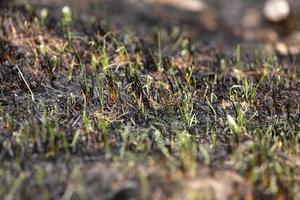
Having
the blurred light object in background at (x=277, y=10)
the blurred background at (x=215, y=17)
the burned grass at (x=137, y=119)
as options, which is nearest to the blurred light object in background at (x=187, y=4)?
the blurred background at (x=215, y=17)

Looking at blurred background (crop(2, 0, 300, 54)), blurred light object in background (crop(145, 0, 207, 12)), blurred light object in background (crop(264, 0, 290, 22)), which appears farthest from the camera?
blurred light object in background (crop(145, 0, 207, 12))

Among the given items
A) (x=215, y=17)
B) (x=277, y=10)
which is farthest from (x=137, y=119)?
(x=277, y=10)

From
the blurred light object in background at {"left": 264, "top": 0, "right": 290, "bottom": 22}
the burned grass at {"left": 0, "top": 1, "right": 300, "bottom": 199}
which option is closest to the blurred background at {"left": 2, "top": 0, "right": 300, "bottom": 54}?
the blurred light object in background at {"left": 264, "top": 0, "right": 290, "bottom": 22}

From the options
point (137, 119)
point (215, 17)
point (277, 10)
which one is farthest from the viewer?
point (215, 17)

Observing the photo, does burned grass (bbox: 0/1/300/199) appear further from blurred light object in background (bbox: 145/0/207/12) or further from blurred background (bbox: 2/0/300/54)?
blurred light object in background (bbox: 145/0/207/12)

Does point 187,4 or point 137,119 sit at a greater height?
point 187,4

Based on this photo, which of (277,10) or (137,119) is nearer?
(137,119)

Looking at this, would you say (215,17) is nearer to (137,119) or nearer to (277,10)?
(277,10)

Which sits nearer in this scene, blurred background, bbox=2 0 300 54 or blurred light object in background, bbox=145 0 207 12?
blurred background, bbox=2 0 300 54

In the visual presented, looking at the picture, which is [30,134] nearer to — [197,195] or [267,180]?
[197,195]
